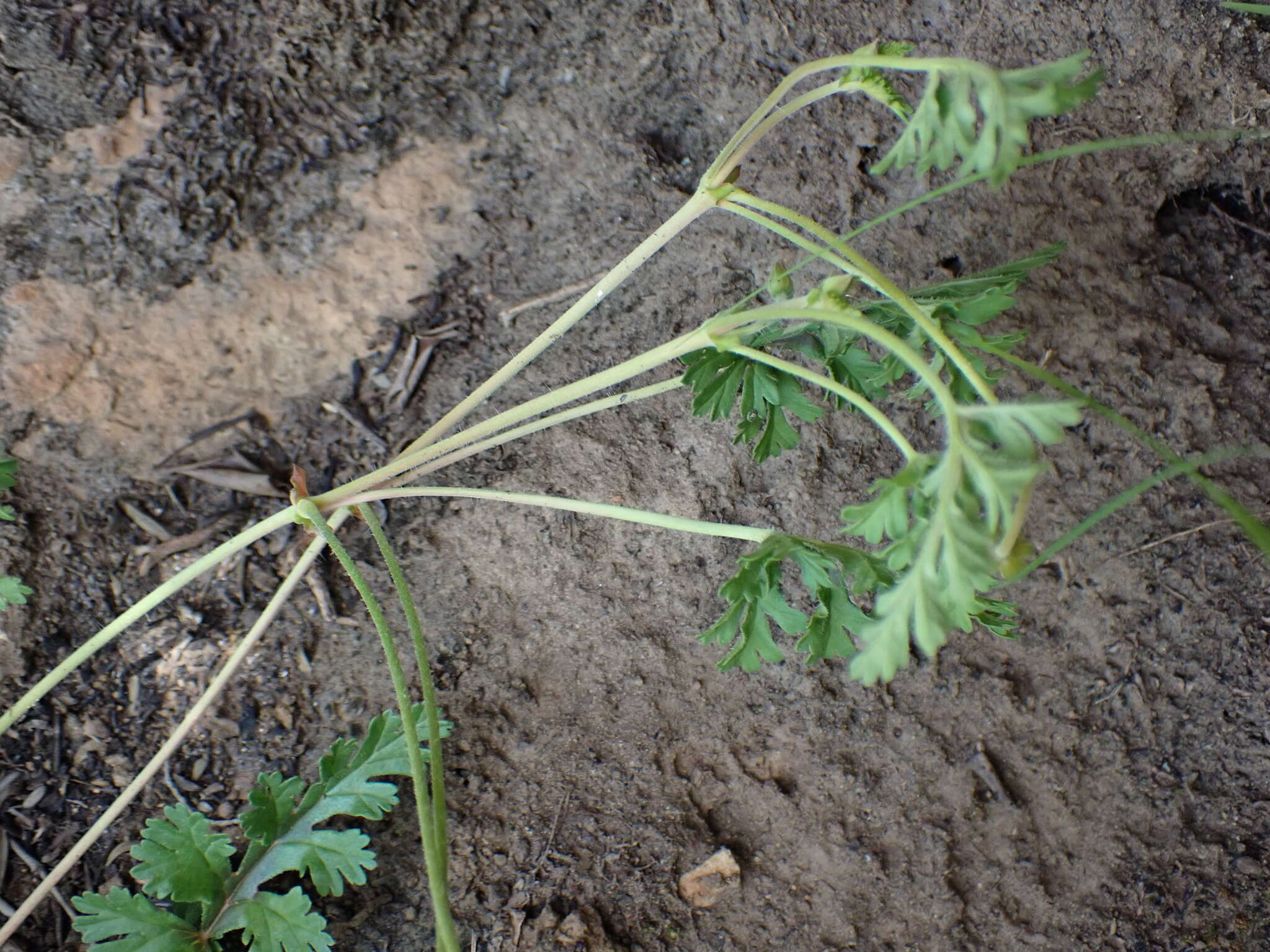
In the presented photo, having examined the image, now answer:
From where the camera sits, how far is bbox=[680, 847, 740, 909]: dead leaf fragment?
223 cm

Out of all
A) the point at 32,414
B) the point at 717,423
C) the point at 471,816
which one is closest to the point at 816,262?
the point at 717,423

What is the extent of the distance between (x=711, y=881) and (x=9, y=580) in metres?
1.74

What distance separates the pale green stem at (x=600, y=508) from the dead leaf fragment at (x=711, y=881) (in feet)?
2.79

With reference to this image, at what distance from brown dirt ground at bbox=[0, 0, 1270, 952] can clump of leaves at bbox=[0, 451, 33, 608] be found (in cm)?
13

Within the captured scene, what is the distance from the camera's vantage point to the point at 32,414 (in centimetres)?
220

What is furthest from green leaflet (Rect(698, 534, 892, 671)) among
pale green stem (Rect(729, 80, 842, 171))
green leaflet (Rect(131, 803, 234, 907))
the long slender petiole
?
green leaflet (Rect(131, 803, 234, 907))

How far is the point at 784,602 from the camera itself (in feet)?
5.99

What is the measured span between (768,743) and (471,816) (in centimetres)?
76

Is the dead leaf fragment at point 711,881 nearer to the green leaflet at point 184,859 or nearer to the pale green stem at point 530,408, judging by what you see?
the green leaflet at point 184,859

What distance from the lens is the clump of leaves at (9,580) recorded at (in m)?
1.95

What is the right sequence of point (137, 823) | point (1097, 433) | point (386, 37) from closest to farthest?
point (137, 823)
point (386, 37)
point (1097, 433)

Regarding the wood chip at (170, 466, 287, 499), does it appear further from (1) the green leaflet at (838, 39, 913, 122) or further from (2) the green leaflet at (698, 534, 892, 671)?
(1) the green leaflet at (838, 39, 913, 122)

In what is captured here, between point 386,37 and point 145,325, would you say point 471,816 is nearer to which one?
point 145,325

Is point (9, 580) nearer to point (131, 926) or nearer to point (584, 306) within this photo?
point (131, 926)
